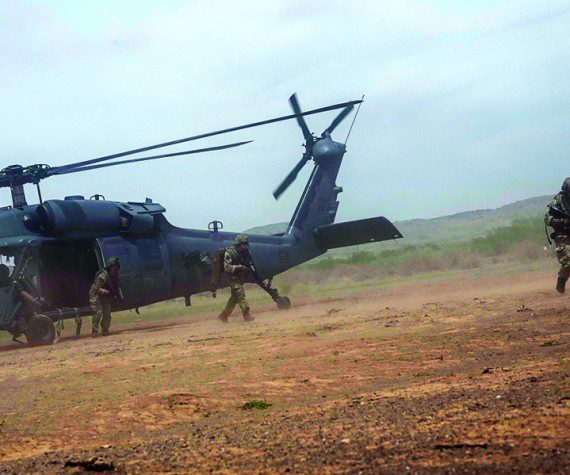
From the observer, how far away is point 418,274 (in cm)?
3672

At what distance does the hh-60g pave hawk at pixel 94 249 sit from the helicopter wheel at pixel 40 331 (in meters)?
0.02

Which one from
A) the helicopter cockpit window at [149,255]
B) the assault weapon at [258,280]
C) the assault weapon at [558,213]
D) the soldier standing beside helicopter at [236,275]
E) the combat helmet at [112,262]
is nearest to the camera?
the assault weapon at [558,213]

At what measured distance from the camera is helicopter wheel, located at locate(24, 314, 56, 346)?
1552 centimetres

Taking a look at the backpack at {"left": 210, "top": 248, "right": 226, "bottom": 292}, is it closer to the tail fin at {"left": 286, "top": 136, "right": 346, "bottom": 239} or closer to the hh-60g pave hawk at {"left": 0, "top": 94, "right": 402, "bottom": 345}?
the hh-60g pave hawk at {"left": 0, "top": 94, "right": 402, "bottom": 345}

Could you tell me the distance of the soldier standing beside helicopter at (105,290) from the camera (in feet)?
53.6

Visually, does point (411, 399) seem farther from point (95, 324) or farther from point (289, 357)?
point (95, 324)

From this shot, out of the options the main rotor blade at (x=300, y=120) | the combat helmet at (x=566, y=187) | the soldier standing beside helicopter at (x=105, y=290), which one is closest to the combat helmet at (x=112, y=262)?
the soldier standing beside helicopter at (x=105, y=290)

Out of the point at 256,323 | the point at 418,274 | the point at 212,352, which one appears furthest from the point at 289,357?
the point at 418,274

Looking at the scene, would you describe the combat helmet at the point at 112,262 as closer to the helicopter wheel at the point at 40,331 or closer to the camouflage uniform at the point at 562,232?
the helicopter wheel at the point at 40,331

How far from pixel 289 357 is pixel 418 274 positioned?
90.4 ft

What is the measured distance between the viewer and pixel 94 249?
16734 millimetres

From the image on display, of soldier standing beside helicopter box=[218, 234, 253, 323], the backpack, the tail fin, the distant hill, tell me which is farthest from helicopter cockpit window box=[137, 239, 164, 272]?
the distant hill

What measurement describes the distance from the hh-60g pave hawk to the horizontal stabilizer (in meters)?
0.03

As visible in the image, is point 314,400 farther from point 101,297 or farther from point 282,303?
point 282,303
